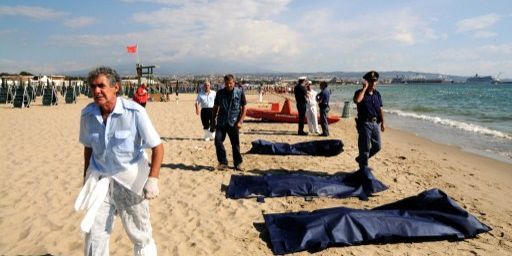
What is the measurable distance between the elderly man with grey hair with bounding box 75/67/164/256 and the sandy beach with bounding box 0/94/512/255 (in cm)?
135

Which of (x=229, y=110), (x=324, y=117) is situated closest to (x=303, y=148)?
(x=229, y=110)

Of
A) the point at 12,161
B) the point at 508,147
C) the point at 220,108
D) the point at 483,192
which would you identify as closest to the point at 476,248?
the point at 483,192

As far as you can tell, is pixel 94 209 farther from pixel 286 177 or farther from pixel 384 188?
pixel 384 188

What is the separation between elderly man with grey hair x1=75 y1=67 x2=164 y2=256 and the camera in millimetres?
2896

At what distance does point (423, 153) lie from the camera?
10.7 metres

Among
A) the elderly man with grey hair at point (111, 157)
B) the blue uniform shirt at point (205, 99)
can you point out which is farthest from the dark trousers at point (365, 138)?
the blue uniform shirt at point (205, 99)

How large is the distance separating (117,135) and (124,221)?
0.75 meters

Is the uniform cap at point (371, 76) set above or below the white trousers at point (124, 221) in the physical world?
above

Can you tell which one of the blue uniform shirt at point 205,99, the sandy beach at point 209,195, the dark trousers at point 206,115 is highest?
the blue uniform shirt at point 205,99

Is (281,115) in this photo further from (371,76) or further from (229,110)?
(371,76)

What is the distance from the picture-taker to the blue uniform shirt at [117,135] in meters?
2.93

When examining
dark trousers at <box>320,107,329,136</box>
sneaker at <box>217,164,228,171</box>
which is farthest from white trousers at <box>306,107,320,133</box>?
sneaker at <box>217,164,228,171</box>

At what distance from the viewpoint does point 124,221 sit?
3.19 m

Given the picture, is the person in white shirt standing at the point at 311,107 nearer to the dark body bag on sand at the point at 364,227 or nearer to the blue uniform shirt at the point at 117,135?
the dark body bag on sand at the point at 364,227
